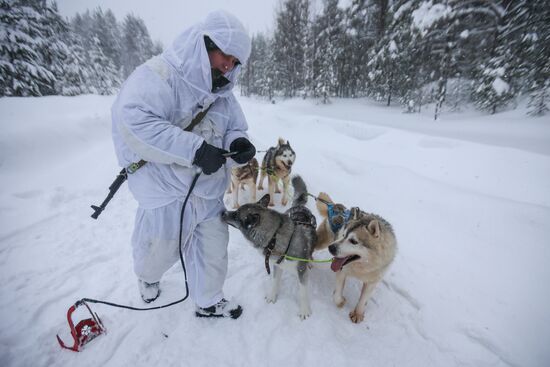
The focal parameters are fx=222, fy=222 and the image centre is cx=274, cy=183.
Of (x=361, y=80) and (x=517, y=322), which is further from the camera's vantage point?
(x=361, y=80)

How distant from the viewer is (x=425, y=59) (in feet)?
31.5

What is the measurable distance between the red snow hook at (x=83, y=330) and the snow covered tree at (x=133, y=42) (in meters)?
47.5

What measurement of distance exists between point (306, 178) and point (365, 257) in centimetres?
361

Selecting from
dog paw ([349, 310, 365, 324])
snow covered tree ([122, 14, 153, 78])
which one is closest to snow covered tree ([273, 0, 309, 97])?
dog paw ([349, 310, 365, 324])

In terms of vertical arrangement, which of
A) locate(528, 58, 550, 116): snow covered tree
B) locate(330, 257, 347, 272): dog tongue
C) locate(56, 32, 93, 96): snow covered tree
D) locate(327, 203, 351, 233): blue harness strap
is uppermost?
locate(56, 32, 93, 96): snow covered tree

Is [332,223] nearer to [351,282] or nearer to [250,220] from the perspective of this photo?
[351,282]

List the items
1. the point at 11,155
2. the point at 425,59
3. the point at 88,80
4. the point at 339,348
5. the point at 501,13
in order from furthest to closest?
the point at 88,80 → the point at 425,59 → the point at 501,13 → the point at 11,155 → the point at 339,348

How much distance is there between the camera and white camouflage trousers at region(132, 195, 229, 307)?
1.91 m

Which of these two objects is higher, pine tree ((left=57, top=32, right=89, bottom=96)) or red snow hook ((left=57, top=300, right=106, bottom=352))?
pine tree ((left=57, top=32, right=89, bottom=96))

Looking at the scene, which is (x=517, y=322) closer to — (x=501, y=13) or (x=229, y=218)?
(x=229, y=218)

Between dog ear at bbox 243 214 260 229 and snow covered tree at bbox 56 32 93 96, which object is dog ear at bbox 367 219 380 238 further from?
snow covered tree at bbox 56 32 93 96

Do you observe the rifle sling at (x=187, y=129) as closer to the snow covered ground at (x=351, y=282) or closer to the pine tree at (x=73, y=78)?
the snow covered ground at (x=351, y=282)

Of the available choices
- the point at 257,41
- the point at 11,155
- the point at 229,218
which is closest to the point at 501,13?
the point at 229,218

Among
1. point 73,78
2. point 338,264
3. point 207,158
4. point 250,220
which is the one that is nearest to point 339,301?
point 338,264
